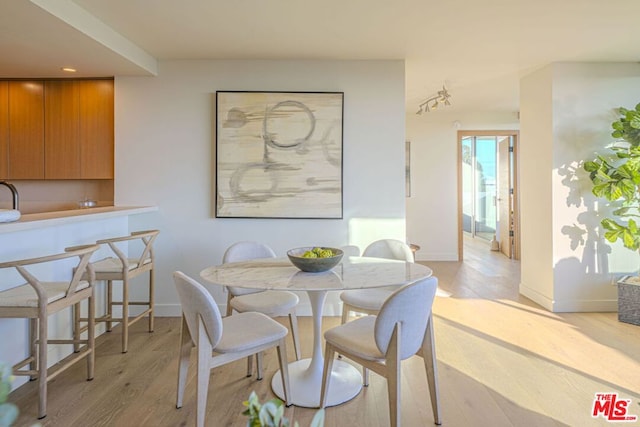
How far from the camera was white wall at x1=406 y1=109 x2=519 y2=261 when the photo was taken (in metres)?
6.45

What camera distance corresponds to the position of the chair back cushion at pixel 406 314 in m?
1.66

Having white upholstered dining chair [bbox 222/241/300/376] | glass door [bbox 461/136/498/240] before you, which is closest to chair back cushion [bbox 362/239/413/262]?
white upholstered dining chair [bbox 222/241/300/376]

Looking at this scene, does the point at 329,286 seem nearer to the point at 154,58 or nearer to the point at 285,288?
the point at 285,288

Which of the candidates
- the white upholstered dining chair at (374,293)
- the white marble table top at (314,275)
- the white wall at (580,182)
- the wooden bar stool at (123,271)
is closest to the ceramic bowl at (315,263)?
the white marble table top at (314,275)

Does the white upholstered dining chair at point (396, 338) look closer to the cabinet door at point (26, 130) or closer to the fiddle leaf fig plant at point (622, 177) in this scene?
the fiddle leaf fig plant at point (622, 177)

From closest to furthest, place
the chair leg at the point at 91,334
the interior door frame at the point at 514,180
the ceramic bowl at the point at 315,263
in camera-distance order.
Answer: the ceramic bowl at the point at 315,263
the chair leg at the point at 91,334
the interior door frame at the point at 514,180

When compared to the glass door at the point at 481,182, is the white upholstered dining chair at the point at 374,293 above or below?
below

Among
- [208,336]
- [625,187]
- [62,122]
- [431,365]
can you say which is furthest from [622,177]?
[62,122]

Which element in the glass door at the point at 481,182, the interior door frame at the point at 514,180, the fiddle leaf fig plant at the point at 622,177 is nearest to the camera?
the fiddle leaf fig plant at the point at 622,177

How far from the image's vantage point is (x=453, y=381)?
241cm

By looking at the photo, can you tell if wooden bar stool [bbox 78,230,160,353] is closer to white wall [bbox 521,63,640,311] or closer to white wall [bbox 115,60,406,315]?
white wall [bbox 115,60,406,315]

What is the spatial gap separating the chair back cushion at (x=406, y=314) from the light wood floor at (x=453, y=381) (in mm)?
543

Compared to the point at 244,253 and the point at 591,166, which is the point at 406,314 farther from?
the point at 591,166

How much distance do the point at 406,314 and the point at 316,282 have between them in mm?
468
